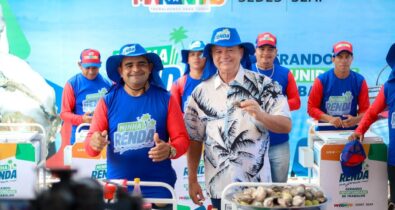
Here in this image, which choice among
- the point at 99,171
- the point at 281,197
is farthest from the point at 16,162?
the point at 281,197

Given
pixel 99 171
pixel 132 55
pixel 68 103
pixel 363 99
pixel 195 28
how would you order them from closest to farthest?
pixel 132 55
pixel 99 171
pixel 363 99
pixel 68 103
pixel 195 28

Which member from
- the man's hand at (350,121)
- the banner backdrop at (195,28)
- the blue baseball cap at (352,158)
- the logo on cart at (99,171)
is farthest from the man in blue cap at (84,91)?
the blue baseball cap at (352,158)

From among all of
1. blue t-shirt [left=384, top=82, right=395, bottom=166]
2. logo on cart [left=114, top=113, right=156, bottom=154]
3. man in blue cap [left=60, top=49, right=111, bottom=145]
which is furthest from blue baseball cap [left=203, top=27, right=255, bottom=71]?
man in blue cap [left=60, top=49, right=111, bottom=145]

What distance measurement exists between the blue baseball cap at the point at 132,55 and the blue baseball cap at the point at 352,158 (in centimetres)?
194

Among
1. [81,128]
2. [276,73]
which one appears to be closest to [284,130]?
[276,73]

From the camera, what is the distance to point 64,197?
1.30m

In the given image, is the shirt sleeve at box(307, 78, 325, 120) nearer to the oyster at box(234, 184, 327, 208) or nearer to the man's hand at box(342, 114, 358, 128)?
the man's hand at box(342, 114, 358, 128)

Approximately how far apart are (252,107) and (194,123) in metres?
0.42

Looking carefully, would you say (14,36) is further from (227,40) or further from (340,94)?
(227,40)

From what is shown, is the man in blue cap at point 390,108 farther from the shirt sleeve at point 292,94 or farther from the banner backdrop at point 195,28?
the banner backdrop at point 195,28

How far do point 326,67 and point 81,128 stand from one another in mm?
2653

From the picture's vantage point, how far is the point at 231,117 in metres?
3.45

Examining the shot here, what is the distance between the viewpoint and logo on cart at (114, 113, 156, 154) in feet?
11.5

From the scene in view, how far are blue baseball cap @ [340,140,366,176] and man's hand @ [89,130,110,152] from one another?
88.6 inches
